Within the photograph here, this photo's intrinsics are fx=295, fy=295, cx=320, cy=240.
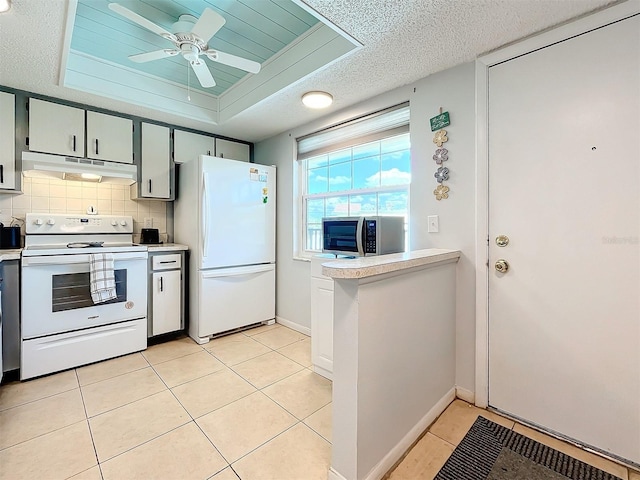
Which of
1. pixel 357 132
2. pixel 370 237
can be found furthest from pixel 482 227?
pixel 357 132

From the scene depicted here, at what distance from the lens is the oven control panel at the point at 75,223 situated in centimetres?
255

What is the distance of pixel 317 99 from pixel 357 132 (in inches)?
18.8

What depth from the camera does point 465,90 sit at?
195cm

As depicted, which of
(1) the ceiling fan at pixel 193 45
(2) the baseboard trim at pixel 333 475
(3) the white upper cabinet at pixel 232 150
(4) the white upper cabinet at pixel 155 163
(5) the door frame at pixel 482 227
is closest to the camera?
(2) the baseboard trim at pixel 333 475

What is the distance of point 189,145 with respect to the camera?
130 inches

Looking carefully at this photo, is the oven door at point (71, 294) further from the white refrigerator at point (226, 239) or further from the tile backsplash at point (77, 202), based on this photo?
the tile backsplash at point (77, 202)

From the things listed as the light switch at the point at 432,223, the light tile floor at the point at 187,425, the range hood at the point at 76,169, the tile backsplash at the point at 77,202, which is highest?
the range hood at the point at 76,169

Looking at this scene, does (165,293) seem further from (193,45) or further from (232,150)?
(193,45)

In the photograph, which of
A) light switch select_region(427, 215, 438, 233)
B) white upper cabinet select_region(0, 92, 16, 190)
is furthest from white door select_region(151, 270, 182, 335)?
light switch select_region(427, 215, 438, 233)

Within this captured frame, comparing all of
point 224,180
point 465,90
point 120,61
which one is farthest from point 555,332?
point 120,61

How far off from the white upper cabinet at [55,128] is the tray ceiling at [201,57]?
1.22ft

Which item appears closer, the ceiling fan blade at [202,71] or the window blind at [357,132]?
the ceiling fan blade at [202,71]

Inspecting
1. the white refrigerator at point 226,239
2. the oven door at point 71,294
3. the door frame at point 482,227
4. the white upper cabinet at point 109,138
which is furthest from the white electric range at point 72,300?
the door frame at point 482,227

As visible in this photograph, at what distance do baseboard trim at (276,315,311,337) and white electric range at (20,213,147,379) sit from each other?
4.48 feet
